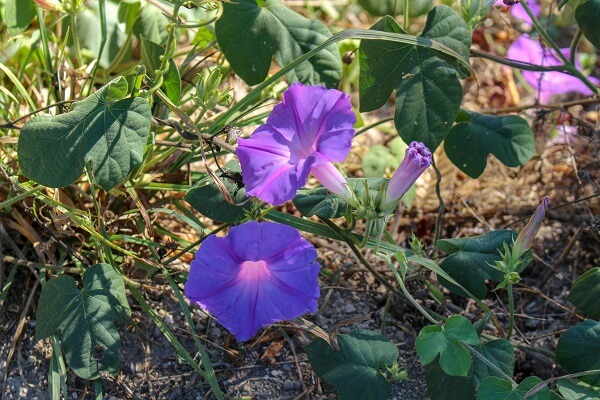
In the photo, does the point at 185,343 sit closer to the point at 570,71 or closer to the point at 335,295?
the point at 335,295

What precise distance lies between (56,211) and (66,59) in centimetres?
58

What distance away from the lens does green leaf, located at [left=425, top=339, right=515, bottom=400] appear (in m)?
1.83

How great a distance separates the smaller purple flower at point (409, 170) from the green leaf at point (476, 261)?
0.38 m

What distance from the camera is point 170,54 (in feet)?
5.92

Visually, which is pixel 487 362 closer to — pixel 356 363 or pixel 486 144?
pixel 356 363

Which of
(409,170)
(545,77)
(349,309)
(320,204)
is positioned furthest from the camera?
(545,77)

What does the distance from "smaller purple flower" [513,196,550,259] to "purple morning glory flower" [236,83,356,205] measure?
0.40 metres

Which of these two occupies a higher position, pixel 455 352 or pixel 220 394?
pixel 455 352

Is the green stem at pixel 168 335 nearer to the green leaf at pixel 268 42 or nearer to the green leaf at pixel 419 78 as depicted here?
the green leaf at pixel 268 42

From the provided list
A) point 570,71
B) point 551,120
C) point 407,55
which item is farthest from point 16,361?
point 551,120

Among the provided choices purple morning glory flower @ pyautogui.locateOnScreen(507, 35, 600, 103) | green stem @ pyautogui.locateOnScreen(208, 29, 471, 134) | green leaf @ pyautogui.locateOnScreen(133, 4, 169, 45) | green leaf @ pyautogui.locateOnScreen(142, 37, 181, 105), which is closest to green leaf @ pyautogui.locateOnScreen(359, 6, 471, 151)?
green stem @ pyautogui.locateOnScreen(208, 29, 471, 134)

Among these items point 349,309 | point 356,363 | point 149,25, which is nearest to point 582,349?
point 356,363

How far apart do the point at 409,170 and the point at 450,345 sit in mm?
388

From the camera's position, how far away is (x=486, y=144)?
223 cm
